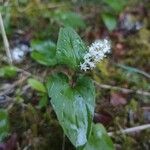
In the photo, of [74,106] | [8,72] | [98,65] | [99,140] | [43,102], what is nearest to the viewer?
[74,106]

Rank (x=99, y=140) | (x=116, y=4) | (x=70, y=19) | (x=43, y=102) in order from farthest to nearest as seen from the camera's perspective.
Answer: (x=116, y=4), (x=70, y=19), (x=43, y=102), (x=99, y=140)

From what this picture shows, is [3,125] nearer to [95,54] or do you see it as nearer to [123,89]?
[95,54]

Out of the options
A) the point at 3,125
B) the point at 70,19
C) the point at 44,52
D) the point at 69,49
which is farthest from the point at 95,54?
the point at 70,19

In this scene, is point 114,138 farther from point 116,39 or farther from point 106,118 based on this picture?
point 116,39

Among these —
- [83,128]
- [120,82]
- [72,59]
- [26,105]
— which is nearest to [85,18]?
[120,82]

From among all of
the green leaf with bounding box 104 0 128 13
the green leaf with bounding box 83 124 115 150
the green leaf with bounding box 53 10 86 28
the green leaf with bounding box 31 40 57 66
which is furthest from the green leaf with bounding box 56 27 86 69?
the green leaf with bounding box 104 0 128 13

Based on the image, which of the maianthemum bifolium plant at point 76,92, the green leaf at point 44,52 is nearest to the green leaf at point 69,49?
the maianthemum bifolium plant at point 76,92

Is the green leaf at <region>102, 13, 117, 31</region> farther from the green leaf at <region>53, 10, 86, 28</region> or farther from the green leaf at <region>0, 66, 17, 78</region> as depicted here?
the green leaf at <region>0, 66, 17, 78</region>
